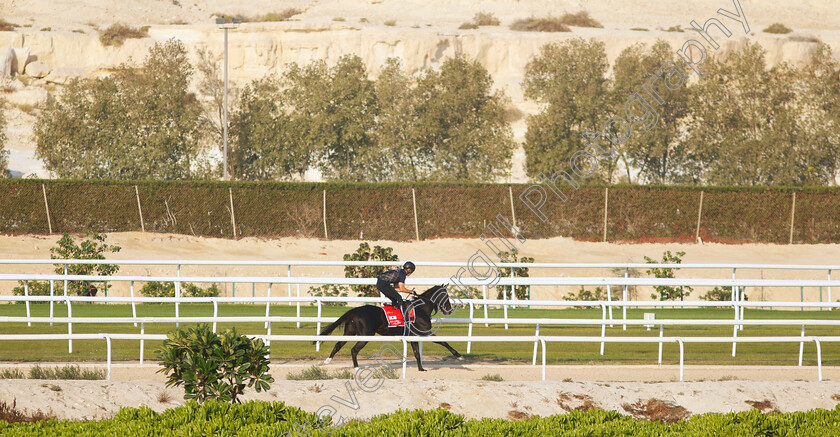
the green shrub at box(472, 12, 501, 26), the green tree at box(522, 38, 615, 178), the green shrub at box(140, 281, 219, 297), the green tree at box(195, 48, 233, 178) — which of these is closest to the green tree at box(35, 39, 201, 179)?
the green tree at box(195, 48, 233, 178)

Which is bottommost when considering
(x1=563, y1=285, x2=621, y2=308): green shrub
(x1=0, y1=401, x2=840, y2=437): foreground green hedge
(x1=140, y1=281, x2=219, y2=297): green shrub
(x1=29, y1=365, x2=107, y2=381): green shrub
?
(x1=563, y1=285, x2=621, y2=308): green shrub

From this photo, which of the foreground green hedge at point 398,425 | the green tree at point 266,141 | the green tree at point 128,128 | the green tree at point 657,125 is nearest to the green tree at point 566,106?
the green tree at point 657,125

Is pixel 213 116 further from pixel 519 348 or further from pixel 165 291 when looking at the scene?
pixel 519 348

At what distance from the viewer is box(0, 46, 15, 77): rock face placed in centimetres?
5528

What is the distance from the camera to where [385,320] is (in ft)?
25.7

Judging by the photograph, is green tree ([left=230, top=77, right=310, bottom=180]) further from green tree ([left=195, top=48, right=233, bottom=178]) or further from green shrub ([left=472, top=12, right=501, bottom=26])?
green shrub ([left=472, top=12, right=501, bottom=26])

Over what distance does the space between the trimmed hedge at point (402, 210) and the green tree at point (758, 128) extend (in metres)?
4.17

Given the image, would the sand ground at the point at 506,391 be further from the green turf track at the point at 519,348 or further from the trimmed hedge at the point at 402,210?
the trimmed hedge at the point at 402,210

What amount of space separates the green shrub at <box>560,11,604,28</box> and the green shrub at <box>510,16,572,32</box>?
902 mm

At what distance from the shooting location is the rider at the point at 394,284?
25.5 ft

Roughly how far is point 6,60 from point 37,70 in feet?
6.52

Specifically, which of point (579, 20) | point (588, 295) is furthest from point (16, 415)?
point (579, 20)

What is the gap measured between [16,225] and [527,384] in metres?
22.0

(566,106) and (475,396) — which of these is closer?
(475,396)
